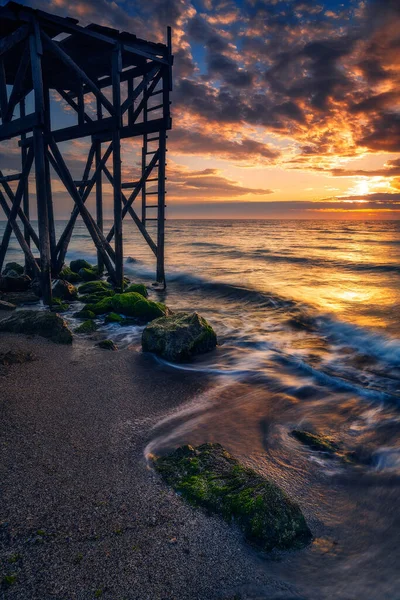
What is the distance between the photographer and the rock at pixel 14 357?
4527 mm

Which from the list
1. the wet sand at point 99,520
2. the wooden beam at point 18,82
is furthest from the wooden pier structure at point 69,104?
the wet sand at point 99,520

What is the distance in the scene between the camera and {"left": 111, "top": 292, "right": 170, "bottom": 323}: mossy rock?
7262mm

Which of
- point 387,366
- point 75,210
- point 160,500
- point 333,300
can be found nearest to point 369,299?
point 333,300

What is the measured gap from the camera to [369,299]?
37.3 ft

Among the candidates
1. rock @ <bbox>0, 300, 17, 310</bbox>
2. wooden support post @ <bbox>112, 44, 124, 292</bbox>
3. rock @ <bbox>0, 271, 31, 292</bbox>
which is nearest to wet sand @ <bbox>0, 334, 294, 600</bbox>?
rock @ <bbox>0, 300, 17, 310</bbox>

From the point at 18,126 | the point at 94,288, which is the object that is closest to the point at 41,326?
the point at 94,288

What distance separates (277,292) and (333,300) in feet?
6.05

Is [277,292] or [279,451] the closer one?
[279,451]

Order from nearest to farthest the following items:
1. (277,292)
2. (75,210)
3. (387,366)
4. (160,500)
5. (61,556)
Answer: (61,556) < (160,500) < (387,366) < (75,210) < (277,292)

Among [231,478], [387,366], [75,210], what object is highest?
[75,210]

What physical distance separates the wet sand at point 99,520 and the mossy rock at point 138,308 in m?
3.49

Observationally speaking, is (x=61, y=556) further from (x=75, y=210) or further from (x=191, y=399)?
(x=75, y=210)

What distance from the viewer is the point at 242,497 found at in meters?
2.27

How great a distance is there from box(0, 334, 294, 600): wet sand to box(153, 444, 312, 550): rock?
8 centimetres
